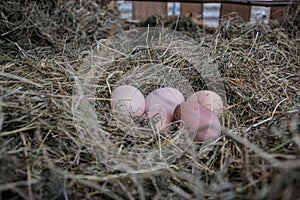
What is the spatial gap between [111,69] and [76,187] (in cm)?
68

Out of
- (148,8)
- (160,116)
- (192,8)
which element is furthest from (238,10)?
(160,116)

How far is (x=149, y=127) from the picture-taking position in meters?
1.11

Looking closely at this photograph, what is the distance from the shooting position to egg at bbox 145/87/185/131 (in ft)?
3.75

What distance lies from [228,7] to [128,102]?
1658mm

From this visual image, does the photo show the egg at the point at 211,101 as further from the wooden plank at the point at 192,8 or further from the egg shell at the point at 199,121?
the wooden plank at the point at 192,8

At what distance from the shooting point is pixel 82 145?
3.11 ft

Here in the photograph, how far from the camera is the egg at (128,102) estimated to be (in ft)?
3.78

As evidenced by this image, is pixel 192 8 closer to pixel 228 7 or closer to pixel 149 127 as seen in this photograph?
pixel 228 7

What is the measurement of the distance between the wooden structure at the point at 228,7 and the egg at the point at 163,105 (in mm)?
1041

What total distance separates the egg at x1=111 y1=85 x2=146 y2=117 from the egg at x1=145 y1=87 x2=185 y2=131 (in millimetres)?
27

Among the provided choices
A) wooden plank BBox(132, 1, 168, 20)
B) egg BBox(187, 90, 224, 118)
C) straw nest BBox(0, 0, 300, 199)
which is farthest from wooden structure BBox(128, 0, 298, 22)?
Result: egg BBox(187, 90, 224, 118)

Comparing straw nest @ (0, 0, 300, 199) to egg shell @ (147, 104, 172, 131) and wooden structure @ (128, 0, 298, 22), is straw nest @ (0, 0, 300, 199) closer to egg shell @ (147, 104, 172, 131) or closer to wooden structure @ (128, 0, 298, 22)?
egg shell @ (147, 104, 172, 131)

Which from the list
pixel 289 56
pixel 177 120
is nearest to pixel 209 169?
pixel 177 120

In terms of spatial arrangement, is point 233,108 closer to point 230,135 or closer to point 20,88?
point 230,135
